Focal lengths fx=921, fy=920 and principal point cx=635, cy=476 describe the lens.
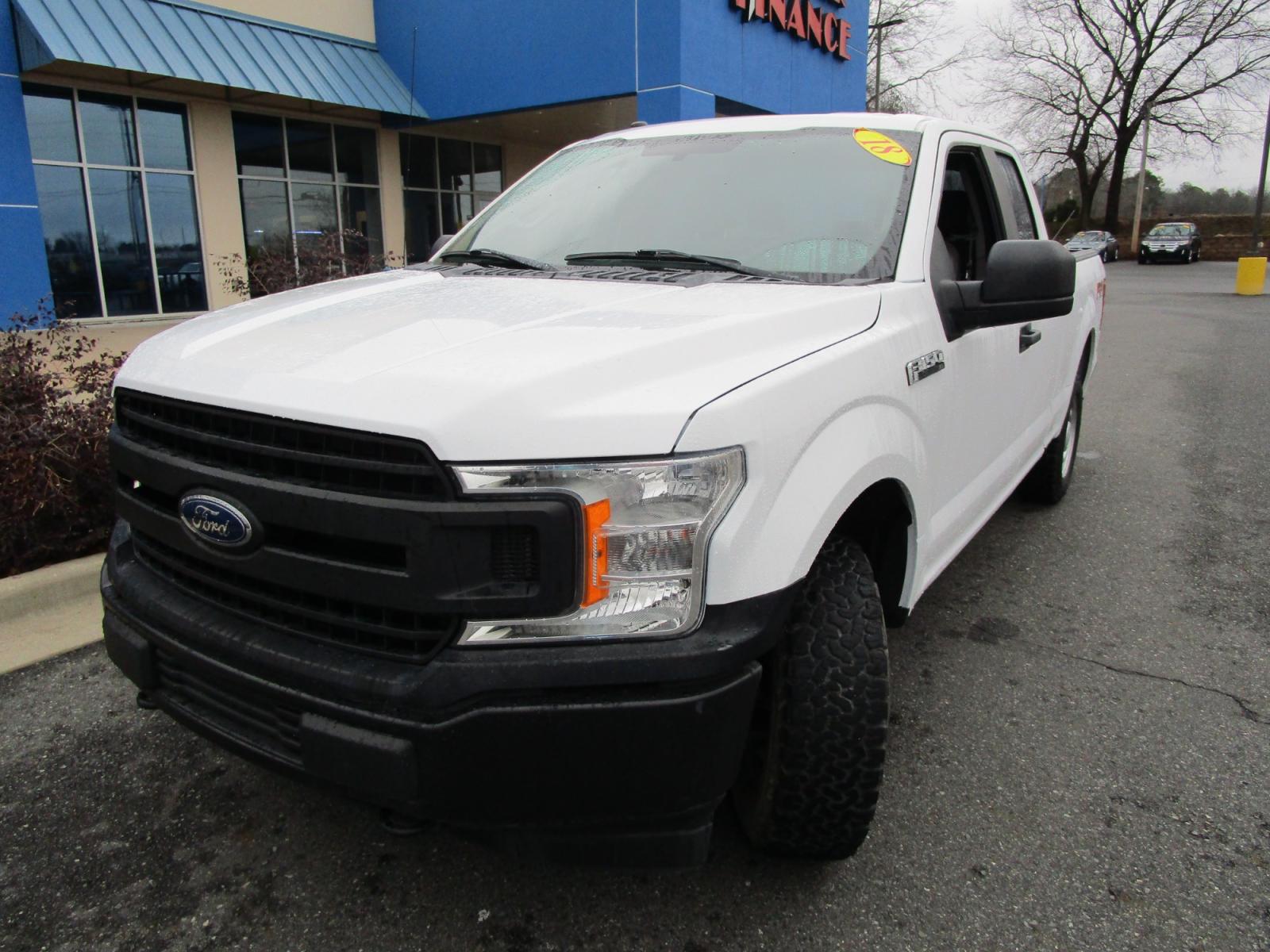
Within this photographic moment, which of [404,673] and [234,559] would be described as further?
[234,559]

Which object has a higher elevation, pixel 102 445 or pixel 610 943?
pixel 102 445

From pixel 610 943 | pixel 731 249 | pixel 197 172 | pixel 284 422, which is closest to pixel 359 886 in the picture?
pixel 610 943

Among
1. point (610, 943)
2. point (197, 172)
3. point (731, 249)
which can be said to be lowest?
point (610, 943)

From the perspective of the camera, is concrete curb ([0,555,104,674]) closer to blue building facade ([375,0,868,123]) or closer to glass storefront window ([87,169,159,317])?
glass storefront window ([87,169,159,317])

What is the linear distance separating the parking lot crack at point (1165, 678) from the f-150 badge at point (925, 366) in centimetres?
145

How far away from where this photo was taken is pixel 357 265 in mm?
7969

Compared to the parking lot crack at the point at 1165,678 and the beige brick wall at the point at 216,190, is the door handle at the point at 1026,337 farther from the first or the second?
the beige brick wall at the point at 216,190

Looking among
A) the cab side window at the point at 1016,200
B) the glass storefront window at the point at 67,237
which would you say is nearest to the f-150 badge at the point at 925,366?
the cab side window at the point at 1016,200

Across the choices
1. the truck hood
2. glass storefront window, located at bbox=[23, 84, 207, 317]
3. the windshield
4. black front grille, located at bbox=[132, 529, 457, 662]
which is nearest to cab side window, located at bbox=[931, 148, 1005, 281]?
the windshield

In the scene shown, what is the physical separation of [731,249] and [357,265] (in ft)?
19.6

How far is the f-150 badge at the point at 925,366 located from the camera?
242 centimetres

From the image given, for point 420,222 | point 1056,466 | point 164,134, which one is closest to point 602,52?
point 420,222

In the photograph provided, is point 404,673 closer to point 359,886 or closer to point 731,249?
point 359,886

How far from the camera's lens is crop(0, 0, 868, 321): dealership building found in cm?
1141
